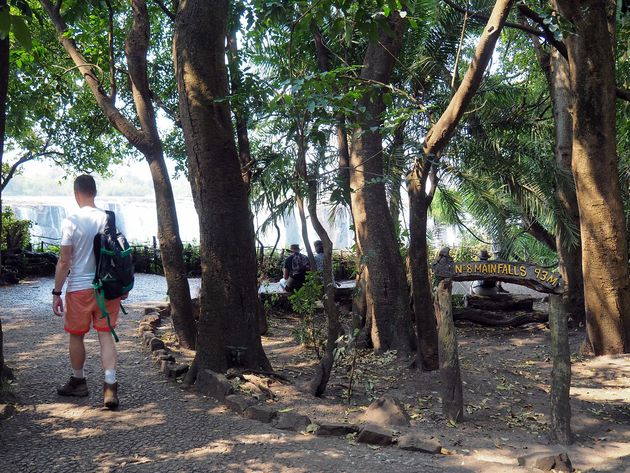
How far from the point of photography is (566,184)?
11219 millimetres

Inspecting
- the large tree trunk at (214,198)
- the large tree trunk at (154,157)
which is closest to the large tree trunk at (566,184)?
the large tree trunk at (154,157)

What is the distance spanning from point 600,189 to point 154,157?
237 inches

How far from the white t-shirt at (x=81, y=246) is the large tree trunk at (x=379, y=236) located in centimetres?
419

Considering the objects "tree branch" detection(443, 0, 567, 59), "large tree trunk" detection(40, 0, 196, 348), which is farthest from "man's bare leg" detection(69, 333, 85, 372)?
"tree branch" detection(443, 0, 567, 59)

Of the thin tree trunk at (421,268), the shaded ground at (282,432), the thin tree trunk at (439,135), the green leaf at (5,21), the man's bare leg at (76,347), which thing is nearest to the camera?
the green leaf at (5,21)

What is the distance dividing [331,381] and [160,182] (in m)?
3.22

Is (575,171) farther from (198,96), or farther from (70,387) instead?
(70,387)

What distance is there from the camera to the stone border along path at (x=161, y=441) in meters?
3.91

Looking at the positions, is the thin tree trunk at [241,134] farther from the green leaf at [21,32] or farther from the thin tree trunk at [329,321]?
the green leaf at [21,32]

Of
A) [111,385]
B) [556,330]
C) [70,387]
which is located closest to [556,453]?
[556,330]

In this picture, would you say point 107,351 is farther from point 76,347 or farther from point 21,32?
point 21,32

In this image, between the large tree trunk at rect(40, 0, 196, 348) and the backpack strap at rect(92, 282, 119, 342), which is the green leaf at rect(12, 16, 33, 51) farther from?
the large tree trunk at rect(40, 0, 196, 348)

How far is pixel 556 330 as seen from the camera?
5.15m

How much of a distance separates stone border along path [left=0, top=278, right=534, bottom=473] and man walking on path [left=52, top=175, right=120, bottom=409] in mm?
372
